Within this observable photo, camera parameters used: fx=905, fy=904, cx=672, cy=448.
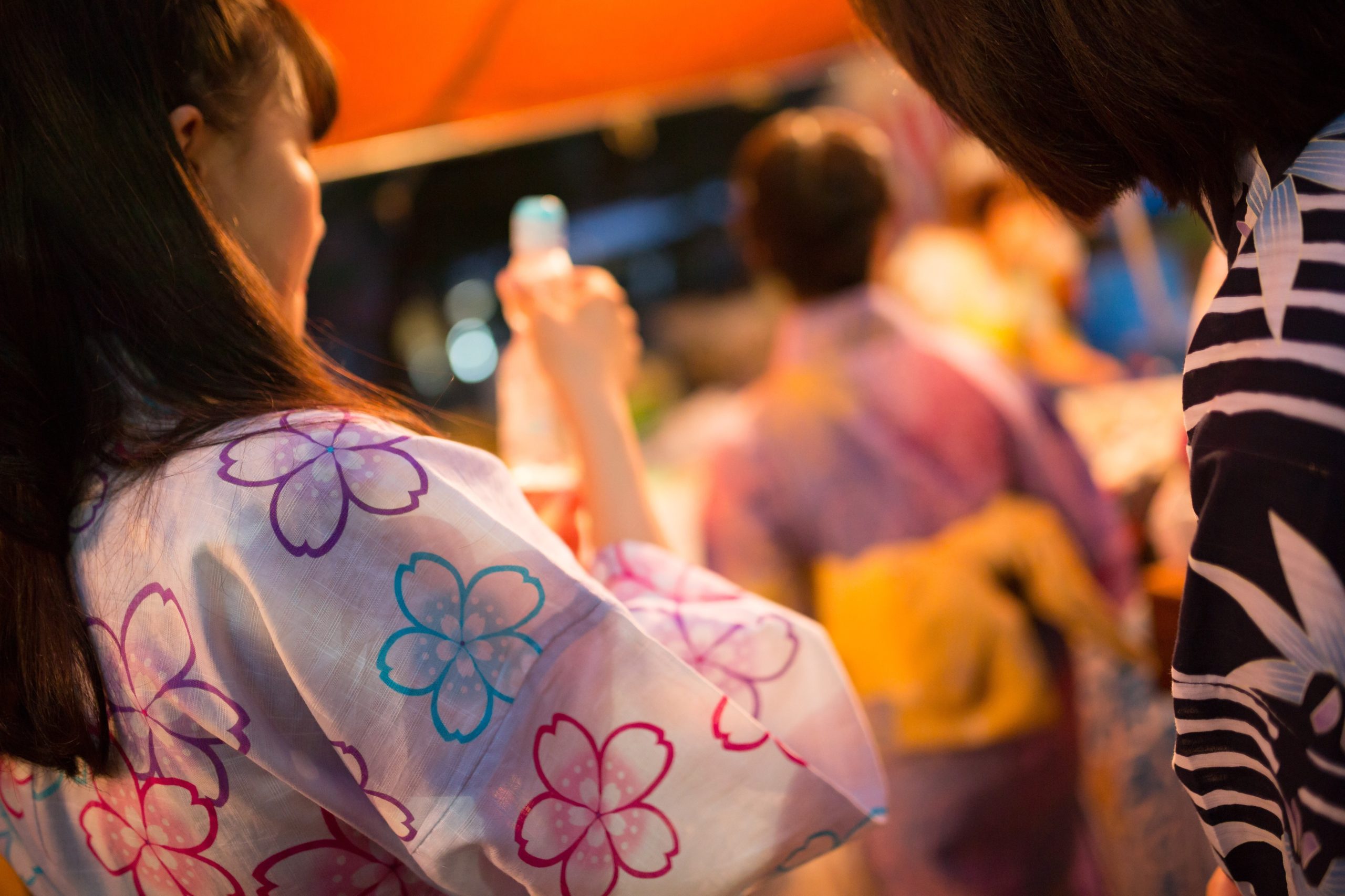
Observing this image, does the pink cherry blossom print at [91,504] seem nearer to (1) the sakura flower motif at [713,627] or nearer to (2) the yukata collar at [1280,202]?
(1) the sakura flower motif at [713,627]

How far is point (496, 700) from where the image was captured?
2.12ft

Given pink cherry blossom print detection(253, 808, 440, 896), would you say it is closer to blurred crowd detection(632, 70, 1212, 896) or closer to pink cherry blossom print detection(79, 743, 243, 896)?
pink cherry blossom print detection(79, 743, 243, 896)

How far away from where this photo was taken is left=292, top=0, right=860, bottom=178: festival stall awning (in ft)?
4.13

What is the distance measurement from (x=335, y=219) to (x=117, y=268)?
5.21 ft

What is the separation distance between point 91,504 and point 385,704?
274 millimetres

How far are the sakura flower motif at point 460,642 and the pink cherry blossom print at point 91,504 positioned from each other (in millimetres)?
240

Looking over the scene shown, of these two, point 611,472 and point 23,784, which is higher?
point 611,472

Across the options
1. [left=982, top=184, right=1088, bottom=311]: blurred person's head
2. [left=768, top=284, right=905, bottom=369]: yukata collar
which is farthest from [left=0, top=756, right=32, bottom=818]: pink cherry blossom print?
[left=982, top=184, right=1088, bottom=311]: blurred person's head

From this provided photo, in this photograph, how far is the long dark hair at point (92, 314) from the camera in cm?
64

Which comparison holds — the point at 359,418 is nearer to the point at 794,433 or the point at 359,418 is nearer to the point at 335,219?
the point at 794,433

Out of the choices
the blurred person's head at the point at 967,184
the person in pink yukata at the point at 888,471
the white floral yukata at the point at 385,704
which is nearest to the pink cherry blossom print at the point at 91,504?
the white floral yukata at the point at 385,704

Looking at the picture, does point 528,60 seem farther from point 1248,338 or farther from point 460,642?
point 1248,338

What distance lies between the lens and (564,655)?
0.67 m

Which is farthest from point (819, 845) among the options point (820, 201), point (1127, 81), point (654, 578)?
point (820, 201)
